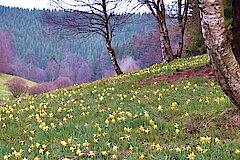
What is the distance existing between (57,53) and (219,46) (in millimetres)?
98772

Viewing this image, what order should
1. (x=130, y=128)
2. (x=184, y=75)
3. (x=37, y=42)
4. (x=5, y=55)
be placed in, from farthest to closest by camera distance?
(x=37, y=42) < (x=5, y=55) < (x=184, y=75) < (x=130, y=128)

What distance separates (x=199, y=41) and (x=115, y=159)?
27.0m

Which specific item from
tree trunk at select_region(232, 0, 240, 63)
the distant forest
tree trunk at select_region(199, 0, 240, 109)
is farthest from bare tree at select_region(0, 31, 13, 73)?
tree trunk at select_region(199, 0, 240, 109)

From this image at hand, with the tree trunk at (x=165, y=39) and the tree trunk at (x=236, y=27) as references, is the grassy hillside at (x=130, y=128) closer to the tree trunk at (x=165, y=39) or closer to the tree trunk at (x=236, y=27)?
the tree trunk at (x=236, y=27)

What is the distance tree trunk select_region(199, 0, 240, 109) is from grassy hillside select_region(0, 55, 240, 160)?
77 centimetres

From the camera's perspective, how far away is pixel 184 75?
11.6 meters

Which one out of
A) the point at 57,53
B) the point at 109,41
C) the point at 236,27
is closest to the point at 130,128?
the point at 236,27

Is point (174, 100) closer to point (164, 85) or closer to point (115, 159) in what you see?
point (164, 85)

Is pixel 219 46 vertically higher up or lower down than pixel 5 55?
higher up

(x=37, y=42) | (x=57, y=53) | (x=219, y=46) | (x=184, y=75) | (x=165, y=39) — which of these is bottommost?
(x=57, y=53)

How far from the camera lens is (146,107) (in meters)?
7.68

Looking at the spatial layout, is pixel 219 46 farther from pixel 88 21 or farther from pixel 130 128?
pixel 88 21

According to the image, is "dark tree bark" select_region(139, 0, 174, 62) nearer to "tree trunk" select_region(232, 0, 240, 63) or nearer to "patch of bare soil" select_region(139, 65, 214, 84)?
"patch of bare soil" select_region(139, 65, 214, 84)

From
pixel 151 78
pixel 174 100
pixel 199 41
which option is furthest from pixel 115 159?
pixel 199 41
